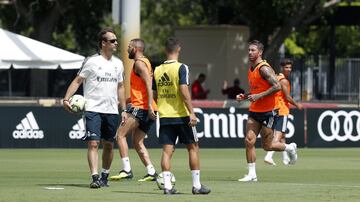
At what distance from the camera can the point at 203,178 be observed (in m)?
19.1

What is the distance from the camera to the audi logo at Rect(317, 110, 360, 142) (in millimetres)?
30656

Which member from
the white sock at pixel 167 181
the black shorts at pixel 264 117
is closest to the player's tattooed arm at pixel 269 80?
the black shorts at pixel 264 117

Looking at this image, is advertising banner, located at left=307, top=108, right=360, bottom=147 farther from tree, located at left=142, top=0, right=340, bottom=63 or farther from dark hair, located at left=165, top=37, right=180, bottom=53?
dark hair, located at left=165, top=37, right=180, bottom=53

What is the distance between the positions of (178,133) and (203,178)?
353cm

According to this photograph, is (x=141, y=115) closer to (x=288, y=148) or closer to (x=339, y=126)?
(x=288, y=148)

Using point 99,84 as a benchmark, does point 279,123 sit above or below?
below

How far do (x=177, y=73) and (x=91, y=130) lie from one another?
172cm

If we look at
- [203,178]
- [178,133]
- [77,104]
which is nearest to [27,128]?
[203,178]

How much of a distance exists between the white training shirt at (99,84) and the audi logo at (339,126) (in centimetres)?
1466

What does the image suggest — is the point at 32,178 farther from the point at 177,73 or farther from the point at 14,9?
the point at 14,9

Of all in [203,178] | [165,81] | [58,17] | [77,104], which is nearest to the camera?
[165,81]

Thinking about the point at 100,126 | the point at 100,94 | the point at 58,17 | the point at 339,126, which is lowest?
the point at 339,126

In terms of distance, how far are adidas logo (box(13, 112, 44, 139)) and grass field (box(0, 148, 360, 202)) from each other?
652 millimetres

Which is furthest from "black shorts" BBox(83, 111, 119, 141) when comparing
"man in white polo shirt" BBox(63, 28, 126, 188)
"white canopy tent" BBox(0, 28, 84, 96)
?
"white canopy tent" BBox(0, 28, 84, 96)
